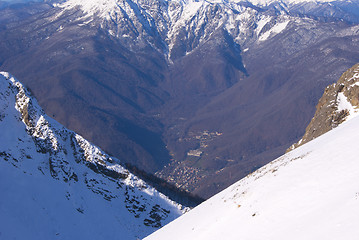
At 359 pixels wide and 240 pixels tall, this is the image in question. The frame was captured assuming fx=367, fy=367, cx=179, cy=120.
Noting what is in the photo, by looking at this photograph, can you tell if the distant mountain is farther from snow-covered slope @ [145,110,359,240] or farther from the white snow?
the white snow

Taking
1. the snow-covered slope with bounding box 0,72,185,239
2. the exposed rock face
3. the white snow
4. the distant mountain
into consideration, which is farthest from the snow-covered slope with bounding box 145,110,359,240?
the snow-covered slope with bounding box 0,72,185,239

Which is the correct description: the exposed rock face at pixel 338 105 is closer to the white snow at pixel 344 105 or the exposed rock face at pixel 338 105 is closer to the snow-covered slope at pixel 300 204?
the white snow at pixel 344 105

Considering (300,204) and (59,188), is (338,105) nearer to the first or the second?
(300,204)

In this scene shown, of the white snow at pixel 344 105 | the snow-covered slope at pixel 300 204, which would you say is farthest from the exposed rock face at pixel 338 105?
the snow-covered slope at pixel 300 204

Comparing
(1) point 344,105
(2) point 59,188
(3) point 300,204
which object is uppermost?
(2) point 59,188

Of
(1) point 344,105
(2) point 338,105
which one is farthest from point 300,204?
(2) point 338,105

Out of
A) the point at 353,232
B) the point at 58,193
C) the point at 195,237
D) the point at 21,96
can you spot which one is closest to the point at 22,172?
the point at 58,193

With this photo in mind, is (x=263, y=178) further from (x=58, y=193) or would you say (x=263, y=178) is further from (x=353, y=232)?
(x=58, y=193)

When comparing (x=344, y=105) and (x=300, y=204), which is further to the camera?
(x=344, y=105)
